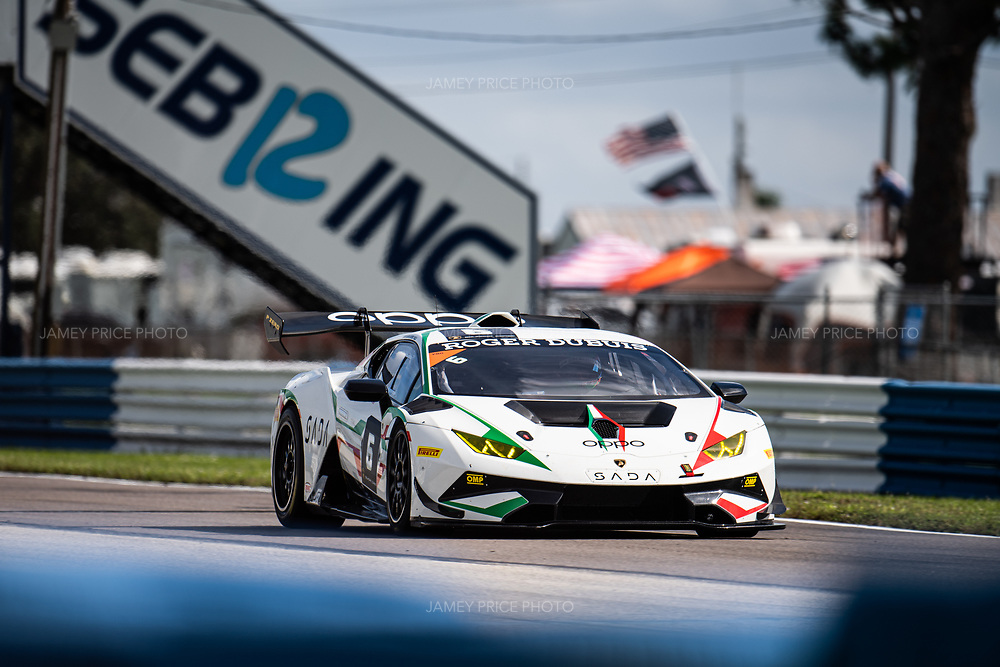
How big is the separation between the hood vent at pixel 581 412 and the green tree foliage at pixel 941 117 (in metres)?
15.9

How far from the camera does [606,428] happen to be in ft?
23.5

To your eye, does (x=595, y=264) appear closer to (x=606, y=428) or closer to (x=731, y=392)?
(x=731, y=392)

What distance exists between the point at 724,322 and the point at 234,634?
2851 centimetres

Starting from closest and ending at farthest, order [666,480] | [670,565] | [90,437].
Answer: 1. [670,565]
2. [666,480]
3. [90,437]

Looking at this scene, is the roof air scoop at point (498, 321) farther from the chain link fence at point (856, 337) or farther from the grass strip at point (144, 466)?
the chain link fence at point (856, 337)

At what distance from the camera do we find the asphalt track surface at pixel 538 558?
4898 millimetres

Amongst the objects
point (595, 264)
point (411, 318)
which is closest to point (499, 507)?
point (411, 318)

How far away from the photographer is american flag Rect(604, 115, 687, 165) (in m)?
46.5

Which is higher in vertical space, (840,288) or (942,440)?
(840,288)

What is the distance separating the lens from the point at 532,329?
8609 millimetres

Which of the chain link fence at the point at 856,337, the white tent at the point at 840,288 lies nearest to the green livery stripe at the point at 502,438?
the chain link fence at the point at 856,337

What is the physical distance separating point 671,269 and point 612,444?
24513mm

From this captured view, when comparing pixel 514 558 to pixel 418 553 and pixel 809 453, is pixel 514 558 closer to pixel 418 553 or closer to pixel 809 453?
pixel 418 553

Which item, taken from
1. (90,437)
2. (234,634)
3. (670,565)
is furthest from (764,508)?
(90,437)
